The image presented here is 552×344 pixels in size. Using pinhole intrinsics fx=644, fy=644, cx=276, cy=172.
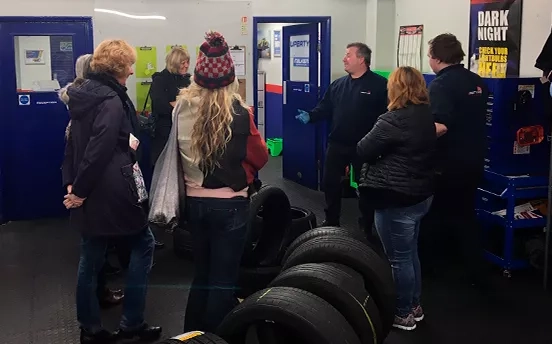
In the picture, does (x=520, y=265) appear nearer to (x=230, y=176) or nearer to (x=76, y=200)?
(x=230, y=176)

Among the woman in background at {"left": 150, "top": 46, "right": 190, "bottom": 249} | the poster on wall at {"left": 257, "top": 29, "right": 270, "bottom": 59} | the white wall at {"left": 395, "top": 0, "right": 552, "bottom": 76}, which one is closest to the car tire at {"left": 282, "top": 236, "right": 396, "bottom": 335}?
the woman in background at {"left": 150, "top": 46, "right": 190, "bottom": 249}

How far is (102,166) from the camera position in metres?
3.02

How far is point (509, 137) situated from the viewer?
177 inches

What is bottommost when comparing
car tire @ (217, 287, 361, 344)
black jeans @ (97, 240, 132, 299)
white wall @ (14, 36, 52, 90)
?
black jeans @ (97, 240, 132, 299)

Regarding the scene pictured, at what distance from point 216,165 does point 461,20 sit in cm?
367

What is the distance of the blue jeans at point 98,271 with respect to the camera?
3.21 m

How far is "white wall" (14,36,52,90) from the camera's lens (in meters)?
Answer: 5.90

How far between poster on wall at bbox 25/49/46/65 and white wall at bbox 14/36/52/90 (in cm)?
3

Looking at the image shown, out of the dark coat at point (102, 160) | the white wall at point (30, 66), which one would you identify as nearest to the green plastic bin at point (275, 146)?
the white wall at point (30, 66)

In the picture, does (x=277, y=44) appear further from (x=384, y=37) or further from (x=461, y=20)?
(x=461, y=20)

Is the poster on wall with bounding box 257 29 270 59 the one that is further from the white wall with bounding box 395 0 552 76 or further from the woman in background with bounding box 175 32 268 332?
the woman in background with bounding box 175 32 268 332

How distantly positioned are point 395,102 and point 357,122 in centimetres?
179

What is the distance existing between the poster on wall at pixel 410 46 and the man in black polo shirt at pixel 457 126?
2324 mm

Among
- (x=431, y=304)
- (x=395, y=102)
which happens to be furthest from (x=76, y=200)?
(x=431, y=304)
